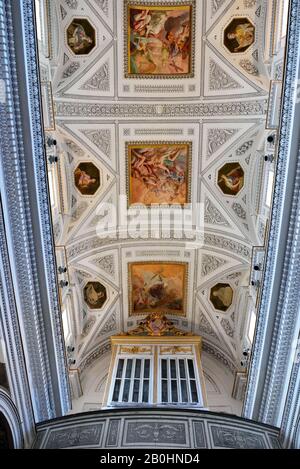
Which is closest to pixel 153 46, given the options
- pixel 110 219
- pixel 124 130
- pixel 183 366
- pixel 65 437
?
pixel 124 130

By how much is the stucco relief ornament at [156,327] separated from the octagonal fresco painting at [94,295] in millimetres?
1537

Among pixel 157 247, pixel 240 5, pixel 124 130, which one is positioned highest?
pixel 240 5

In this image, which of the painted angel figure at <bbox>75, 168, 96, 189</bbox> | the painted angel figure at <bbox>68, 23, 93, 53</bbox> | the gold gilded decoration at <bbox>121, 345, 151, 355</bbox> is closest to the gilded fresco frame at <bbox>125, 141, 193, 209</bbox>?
the painted angel figure at <bbox>75, 168, 96, 189</bbox>

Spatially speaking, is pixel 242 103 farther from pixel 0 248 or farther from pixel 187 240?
pixel 0 248

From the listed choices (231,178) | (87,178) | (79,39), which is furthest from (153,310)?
(79,39)

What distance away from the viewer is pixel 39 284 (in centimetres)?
914

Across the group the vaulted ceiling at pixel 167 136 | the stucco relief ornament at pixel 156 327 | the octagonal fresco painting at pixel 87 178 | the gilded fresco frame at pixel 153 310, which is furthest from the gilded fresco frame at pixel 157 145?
the stucco relief ornament at pixel 156 327

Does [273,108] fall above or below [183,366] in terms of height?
above

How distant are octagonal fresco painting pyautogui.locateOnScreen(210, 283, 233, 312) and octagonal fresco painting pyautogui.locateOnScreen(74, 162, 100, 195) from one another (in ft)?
17.4

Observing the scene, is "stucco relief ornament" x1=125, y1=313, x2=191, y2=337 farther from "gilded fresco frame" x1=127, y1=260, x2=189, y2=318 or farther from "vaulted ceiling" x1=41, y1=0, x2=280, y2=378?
"vaulted ceiling" x1=41, y1=0, x2=280, y2=378

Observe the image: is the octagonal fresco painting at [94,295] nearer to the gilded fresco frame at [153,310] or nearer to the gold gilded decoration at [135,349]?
the gilded fresco frame at [153,310]

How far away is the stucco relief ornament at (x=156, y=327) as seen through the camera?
15484 millimetres

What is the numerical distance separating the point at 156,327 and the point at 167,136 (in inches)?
255

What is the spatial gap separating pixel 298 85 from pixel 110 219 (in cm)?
785
